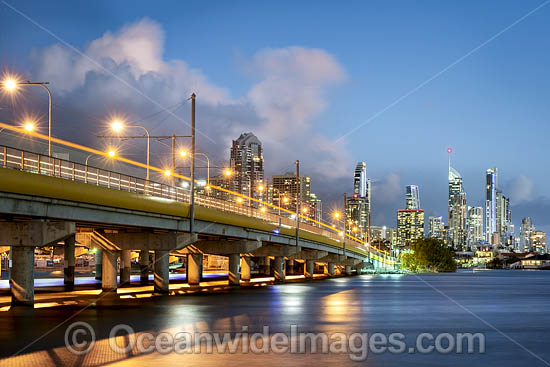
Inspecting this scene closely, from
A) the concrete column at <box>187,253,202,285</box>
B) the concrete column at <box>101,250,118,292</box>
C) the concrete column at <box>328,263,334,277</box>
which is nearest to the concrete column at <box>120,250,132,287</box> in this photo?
the concrete column at <box>187,253,202,285</box>

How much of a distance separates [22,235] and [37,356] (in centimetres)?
2024

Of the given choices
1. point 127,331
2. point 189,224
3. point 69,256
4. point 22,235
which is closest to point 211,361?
point 127,331

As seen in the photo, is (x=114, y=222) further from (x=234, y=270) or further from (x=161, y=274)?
(x=234, y=270)

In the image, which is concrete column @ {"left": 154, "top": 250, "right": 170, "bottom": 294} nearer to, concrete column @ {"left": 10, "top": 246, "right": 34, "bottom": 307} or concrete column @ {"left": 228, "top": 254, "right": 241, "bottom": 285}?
concrete column @ {"left": 10, "top": 246, "right": 34, "bottom": 307}

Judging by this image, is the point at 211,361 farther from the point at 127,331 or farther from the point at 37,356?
the point at 127,331

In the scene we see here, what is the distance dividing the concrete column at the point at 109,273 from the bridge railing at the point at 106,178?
18.6 ft

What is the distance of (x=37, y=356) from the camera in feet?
61.8

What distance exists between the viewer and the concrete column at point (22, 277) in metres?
37.8

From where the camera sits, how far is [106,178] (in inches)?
2552

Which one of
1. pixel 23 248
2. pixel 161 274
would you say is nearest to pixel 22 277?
pixel 23 248

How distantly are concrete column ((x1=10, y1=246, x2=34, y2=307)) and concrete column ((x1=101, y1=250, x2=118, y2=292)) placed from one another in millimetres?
17871

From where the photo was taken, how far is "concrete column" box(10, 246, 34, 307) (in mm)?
37750

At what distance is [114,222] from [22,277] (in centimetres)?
798

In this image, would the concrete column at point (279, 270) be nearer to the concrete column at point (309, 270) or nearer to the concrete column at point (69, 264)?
the concrete column at point (309, 270)
